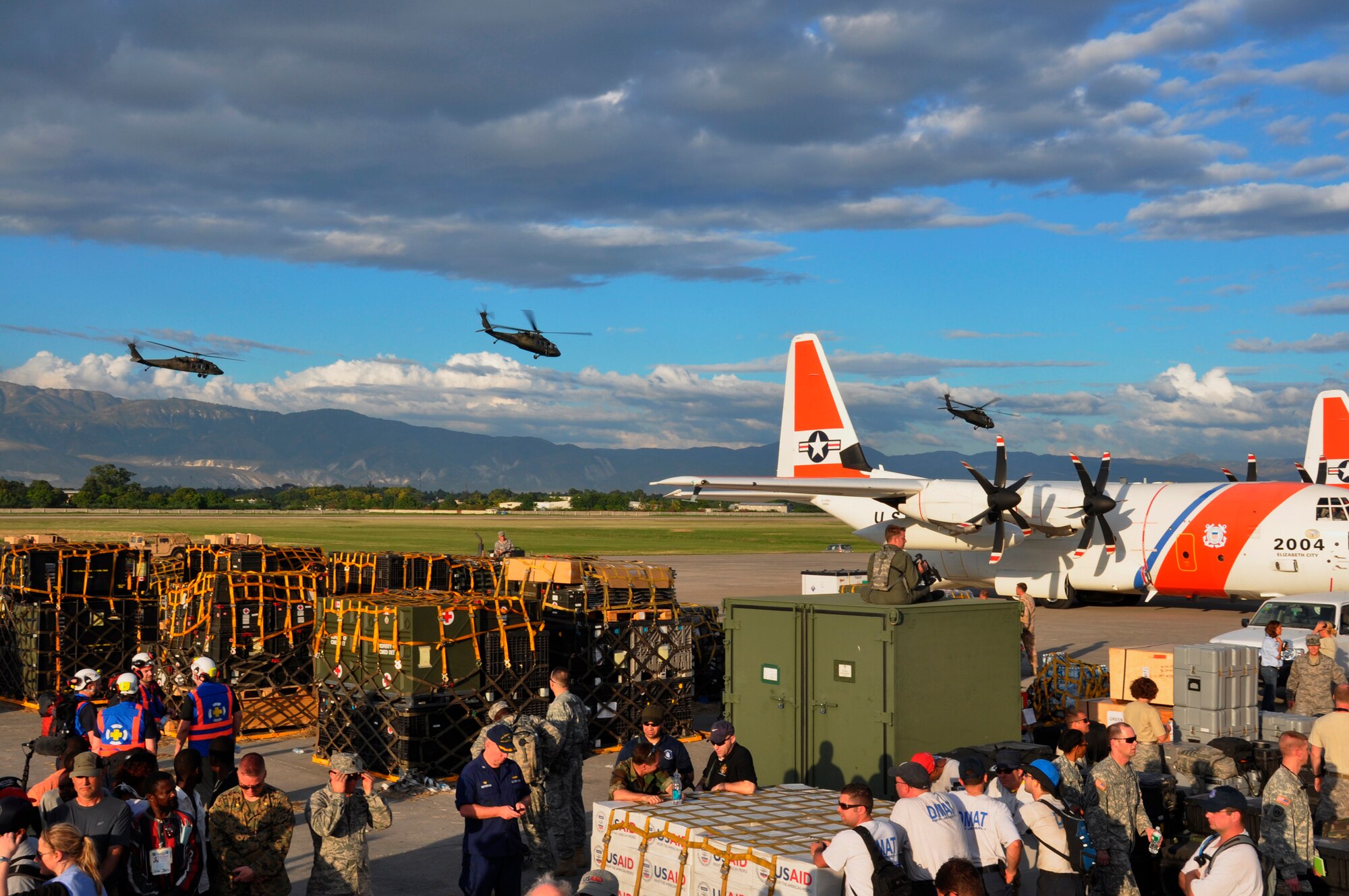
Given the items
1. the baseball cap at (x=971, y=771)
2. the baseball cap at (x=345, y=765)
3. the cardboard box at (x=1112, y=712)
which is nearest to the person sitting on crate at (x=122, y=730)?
the baseball cap at (x=345, y=765)

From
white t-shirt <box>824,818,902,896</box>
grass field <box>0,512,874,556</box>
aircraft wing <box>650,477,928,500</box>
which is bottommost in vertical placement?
grass field <box>0,512,874,556</box>

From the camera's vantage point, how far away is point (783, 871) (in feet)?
21.1

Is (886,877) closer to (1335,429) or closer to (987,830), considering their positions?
(987,830)

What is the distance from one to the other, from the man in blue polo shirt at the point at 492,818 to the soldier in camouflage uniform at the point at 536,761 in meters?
0.53

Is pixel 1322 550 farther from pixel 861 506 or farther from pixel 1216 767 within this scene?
pixel 1216 767

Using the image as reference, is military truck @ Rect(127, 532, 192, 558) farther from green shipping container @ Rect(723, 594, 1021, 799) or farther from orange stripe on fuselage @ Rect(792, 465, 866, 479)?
orange stripe on fuselage @ Rect(792, 465, 866, 479)

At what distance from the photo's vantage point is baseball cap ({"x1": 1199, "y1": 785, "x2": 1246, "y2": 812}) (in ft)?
21.9

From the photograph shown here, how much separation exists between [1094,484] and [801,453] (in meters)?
10.5

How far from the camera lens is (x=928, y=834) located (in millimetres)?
6648

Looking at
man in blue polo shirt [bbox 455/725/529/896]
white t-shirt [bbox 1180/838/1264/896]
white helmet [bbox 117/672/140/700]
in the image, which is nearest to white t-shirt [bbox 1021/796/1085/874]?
white t-shirt [bbox 1180/838/1264/896]

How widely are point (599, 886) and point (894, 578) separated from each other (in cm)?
565

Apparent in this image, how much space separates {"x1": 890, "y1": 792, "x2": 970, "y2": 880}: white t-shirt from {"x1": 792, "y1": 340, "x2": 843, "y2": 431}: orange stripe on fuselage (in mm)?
29794

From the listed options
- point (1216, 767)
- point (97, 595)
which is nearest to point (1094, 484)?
point (1216, 767)

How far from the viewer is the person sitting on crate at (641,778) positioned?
818 centimetres
